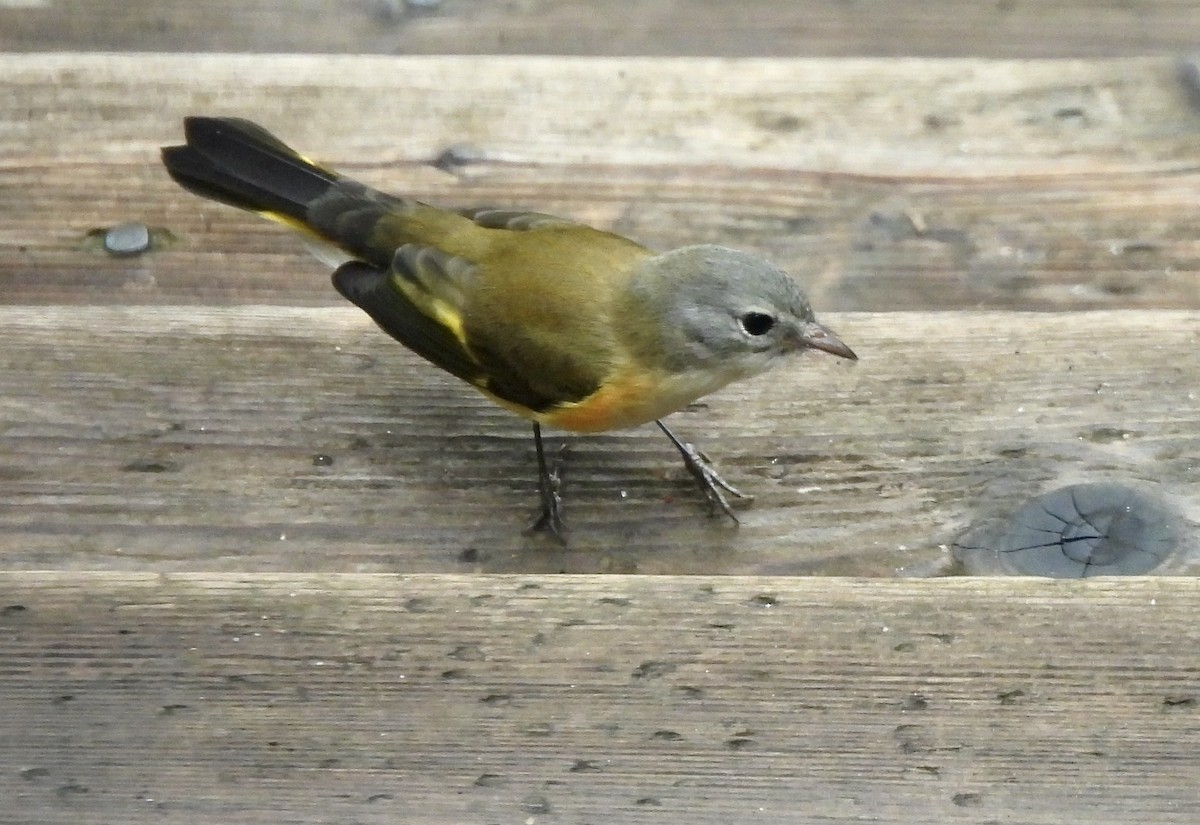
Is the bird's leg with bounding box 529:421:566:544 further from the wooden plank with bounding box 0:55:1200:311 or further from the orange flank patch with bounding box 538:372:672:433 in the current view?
the wooden plank with bounding box 0:55:1200:311

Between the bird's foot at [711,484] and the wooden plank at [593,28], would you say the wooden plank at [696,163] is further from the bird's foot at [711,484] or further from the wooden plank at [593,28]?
the bird's foot at [711,484]

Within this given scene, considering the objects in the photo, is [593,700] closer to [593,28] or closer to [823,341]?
[823,341]

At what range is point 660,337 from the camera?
2047mm

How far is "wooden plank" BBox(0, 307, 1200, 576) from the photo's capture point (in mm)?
1860

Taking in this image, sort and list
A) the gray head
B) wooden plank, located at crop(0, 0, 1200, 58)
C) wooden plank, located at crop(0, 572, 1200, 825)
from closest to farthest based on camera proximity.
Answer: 1. wooden plank, located at crop(0, 572, 1200, 825)
2. the gray head
3. wooden plank, located at crop(0, 0, 1200, 58)

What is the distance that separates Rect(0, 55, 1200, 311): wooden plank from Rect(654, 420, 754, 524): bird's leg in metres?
0.39

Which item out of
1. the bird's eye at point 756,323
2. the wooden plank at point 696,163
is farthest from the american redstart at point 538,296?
the wooden plank at point 696,163

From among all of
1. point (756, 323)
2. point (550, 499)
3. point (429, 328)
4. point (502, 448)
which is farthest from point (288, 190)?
point (756, 323)

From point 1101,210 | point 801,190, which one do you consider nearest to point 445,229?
point 801,190

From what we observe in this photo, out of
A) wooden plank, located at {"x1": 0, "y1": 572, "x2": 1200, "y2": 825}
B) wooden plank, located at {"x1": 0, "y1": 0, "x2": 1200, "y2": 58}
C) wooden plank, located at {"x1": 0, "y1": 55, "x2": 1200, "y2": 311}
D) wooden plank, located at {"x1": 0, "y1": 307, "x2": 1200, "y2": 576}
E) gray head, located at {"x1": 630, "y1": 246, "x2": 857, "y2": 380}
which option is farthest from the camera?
wooden plank, located at {"x1": 0, "y1": 0, "x2": 1200, "y2": 58}

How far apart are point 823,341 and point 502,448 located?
1.72ft

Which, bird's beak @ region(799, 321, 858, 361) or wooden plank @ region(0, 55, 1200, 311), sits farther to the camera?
wooden plank @ region(0, 55, 1200, 311)

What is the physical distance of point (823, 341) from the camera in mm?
1948

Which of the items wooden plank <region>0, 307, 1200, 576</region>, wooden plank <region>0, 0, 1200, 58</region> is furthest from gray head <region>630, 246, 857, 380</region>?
wooden plank <region>0, 0, 1200, 58</region>
